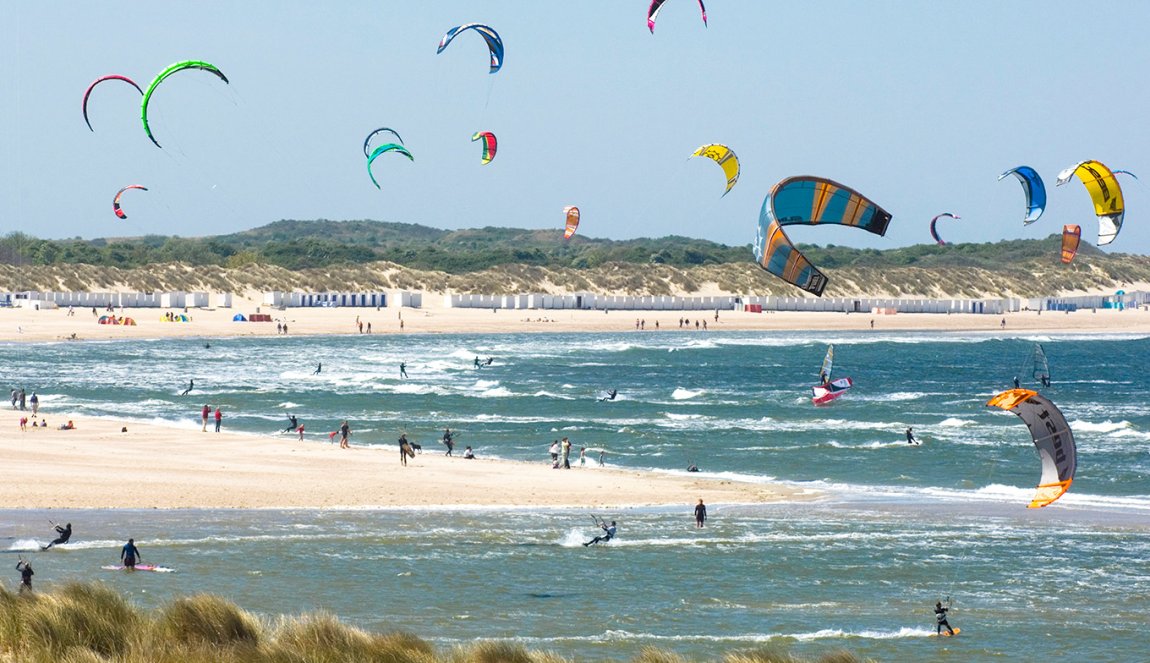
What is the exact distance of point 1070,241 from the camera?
2222 cm

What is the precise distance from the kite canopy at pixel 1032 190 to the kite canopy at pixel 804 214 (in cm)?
597

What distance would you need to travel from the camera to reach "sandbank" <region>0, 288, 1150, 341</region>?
66.0 meters

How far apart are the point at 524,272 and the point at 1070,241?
270 feet

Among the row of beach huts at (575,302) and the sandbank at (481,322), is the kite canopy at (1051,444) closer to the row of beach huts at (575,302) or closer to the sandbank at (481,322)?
the sandbank at (481,322)

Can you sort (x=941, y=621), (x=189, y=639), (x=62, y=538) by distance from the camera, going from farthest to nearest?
(x=62, y=538)
(x=941, y=621)
(x=189, y=639)

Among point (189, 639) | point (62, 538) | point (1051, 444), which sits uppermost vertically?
point (1051, 444)

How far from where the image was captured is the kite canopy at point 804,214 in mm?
15742

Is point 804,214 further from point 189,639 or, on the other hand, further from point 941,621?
point 189,639

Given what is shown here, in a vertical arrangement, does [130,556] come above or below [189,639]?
below

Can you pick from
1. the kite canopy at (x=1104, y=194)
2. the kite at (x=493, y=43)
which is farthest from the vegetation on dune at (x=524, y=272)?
the kite canopy at (x=1104, y=194)

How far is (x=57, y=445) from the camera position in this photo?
2795 cm

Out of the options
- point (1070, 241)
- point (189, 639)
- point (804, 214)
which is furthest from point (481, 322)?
point (189, 639)

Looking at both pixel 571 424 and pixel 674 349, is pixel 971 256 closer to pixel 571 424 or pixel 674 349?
pixel 674 349

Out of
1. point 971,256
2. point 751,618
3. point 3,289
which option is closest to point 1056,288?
point 971,256
